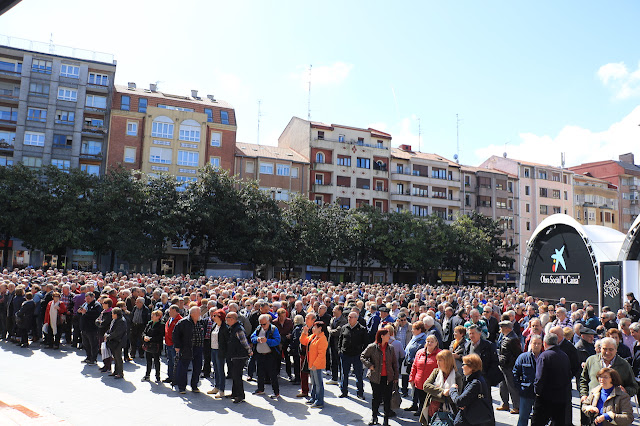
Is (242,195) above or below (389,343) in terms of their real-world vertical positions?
above

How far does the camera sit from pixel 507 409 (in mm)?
8836

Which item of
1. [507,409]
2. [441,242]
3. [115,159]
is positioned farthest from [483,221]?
[507,409]

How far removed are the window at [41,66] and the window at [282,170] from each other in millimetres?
22561

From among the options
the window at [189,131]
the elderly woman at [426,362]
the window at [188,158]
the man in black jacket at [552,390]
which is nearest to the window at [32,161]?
the window at [188,158]

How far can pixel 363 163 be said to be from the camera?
55125 millimetres

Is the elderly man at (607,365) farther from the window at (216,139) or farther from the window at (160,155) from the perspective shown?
the window at (216,139)

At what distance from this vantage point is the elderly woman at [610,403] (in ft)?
17.1

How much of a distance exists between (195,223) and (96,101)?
56.6 feet

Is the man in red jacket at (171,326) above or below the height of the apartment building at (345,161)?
below

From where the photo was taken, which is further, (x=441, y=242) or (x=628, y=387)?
(x=441, y=242)

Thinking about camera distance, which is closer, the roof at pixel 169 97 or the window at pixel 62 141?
the window at pixel 62 141

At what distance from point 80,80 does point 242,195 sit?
19407 millimetres

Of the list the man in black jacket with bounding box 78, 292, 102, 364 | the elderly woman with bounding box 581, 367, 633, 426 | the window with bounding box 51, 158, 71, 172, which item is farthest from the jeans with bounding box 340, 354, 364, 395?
the window with bounding box 51, 158, 71, 172

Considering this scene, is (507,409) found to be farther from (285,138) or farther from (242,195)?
(285,138)
